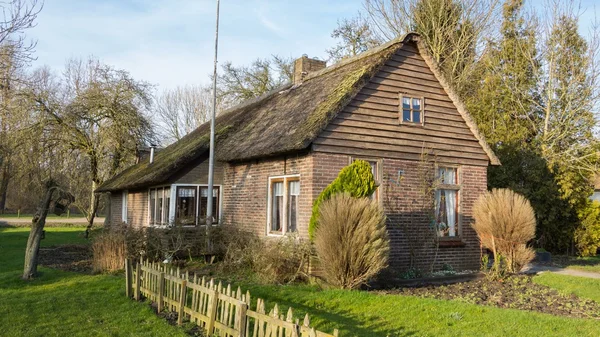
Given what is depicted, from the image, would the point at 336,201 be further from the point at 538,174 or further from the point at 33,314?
the point at 538,174

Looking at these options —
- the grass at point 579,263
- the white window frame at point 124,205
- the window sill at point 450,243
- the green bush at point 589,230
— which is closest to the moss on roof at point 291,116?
the white window frame at point 124,205

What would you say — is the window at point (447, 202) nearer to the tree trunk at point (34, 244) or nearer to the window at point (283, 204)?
the window at point (283, 204)

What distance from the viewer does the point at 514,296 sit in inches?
399

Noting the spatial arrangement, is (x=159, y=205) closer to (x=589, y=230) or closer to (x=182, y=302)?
(x=182, y=302)

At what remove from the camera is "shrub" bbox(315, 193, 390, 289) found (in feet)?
30.8

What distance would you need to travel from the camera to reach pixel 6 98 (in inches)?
914

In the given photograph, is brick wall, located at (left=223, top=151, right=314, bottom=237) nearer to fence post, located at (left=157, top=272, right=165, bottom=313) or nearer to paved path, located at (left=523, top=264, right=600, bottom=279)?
fence post, located at (left=157, top=272, right=165, bottom=313)

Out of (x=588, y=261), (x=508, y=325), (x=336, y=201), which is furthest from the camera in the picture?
(x=588, y=261)

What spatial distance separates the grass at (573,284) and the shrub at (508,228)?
735 millimetres

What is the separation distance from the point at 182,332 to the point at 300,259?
4251 mm

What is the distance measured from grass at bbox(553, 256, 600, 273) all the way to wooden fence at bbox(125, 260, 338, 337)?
12060 millimetres

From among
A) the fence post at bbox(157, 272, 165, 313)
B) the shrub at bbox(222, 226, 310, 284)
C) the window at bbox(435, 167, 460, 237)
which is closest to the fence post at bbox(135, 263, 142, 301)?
the fence post at bbox(157, 272, 165, 313)

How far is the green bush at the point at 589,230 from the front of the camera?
19875 mm

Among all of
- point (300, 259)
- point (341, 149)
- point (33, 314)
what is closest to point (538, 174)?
point (341, 149)
